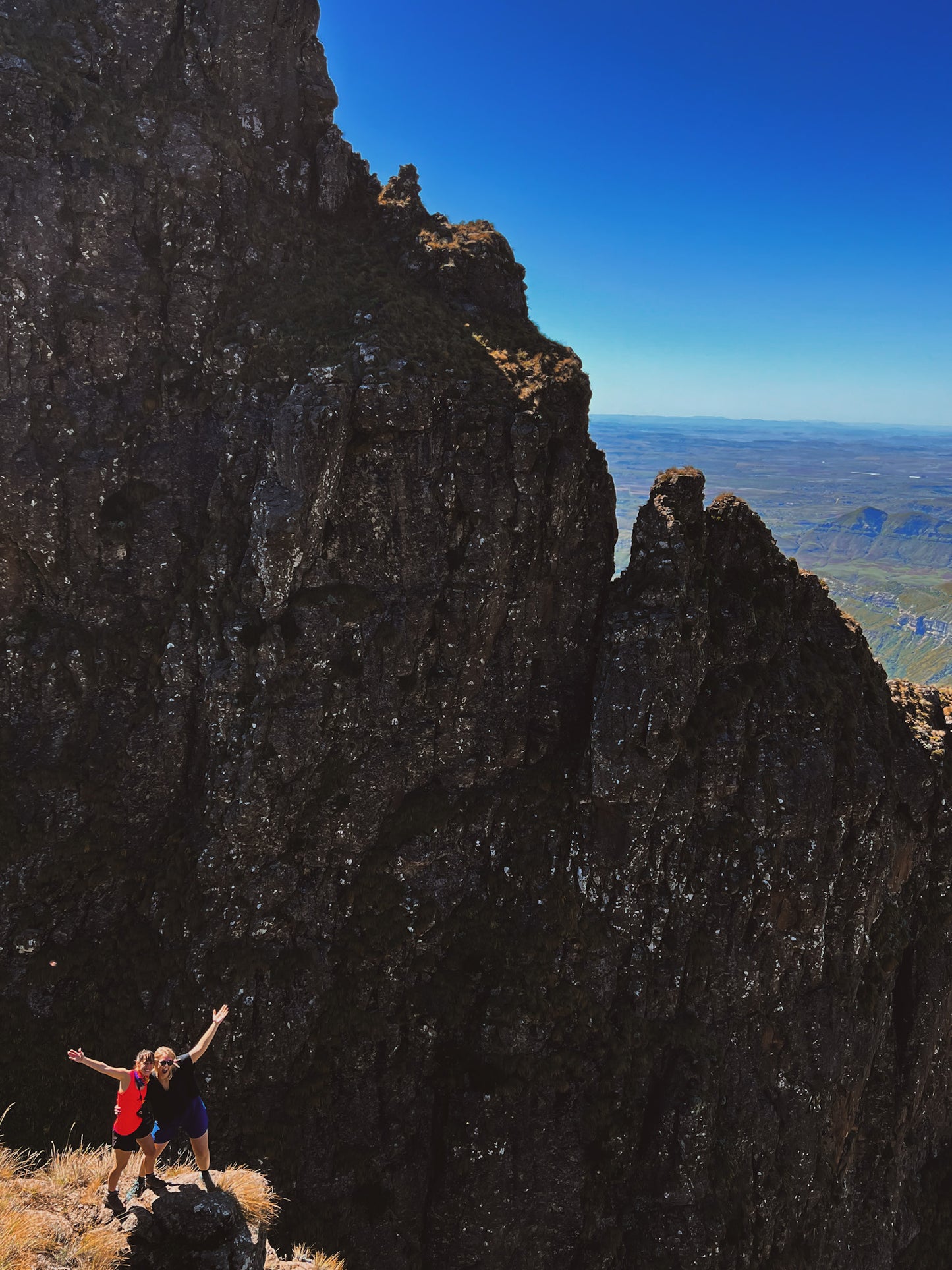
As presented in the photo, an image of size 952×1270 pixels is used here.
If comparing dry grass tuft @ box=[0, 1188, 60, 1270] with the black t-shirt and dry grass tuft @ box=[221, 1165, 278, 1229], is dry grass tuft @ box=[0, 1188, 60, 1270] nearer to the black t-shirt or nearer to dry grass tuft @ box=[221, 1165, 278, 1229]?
the black t-shirt

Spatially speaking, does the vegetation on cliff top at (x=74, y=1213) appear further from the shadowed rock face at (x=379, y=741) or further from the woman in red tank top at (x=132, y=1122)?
the shadowed rock face at (x=379, y=741)

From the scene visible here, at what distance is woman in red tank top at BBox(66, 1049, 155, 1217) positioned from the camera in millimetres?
15602

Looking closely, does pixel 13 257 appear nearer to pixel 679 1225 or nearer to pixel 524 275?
pixel 524 275

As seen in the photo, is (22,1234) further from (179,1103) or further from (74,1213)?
(179,1103)

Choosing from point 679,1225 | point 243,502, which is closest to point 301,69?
point 243,502

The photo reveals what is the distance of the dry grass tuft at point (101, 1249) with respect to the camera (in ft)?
44.7

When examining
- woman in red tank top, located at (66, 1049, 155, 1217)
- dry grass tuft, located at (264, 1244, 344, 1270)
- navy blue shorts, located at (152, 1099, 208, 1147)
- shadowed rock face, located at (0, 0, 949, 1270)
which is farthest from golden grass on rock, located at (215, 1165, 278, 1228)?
shadowed rock face, located at (0, 0, 949, 1270)

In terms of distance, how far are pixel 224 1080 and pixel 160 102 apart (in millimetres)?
47667

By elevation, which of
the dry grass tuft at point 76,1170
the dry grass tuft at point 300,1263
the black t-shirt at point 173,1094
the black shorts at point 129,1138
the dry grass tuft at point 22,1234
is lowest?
the dry grass tuft at point 300,1263

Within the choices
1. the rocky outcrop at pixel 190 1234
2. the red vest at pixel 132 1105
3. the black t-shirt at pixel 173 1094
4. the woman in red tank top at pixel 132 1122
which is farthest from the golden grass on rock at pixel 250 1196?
the red vest at pixel 132 1105

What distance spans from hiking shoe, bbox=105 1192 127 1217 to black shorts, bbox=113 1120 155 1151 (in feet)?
2.69

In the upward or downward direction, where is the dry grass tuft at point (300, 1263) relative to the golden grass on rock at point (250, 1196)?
downward

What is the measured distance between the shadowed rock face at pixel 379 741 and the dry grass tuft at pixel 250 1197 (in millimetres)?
15306

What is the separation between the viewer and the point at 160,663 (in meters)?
33.8
